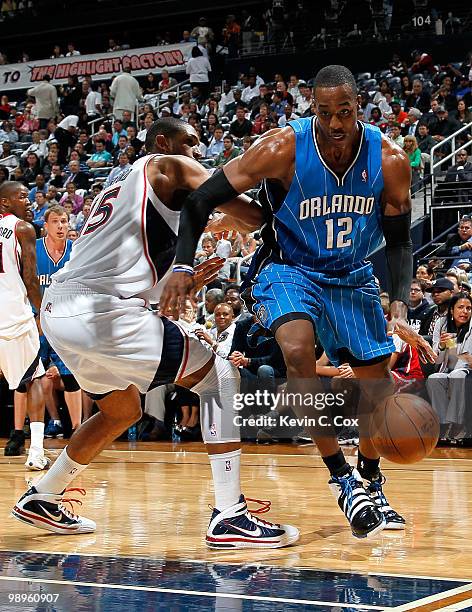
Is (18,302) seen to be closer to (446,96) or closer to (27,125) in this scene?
(446,96)

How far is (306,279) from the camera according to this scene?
4.28 meters

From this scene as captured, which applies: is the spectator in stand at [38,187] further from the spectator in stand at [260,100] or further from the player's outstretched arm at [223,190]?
the player's outstretched arm at [223,190]

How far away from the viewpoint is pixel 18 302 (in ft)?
24.3

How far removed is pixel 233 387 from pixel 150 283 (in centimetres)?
56

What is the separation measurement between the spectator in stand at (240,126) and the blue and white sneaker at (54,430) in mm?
7456

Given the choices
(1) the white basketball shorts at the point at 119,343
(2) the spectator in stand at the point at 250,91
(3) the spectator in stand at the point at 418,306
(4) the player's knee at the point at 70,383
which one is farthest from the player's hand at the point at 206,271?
(2) the spectator in stand at the point at 250,91

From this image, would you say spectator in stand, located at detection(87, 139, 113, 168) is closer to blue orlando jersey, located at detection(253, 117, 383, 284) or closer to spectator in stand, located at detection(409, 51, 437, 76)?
spectator in stand, located at detection(409, 51, 437, 76)

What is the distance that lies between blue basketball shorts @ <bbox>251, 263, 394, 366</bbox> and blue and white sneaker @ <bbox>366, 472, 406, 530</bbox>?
600 millimetres

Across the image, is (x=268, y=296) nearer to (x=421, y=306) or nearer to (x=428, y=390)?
(x=428, y=390)

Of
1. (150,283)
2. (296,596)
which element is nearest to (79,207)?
(150,283)

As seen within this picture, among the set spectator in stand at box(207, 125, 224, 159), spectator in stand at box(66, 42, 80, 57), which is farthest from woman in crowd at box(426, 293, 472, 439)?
spectator in stand at box(66, 42, 80, 57)

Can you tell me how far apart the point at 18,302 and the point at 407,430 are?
415cm

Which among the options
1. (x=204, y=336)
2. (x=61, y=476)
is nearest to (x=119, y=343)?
(x=61, y=476)

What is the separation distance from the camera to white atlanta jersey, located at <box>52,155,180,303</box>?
13.5 ft
